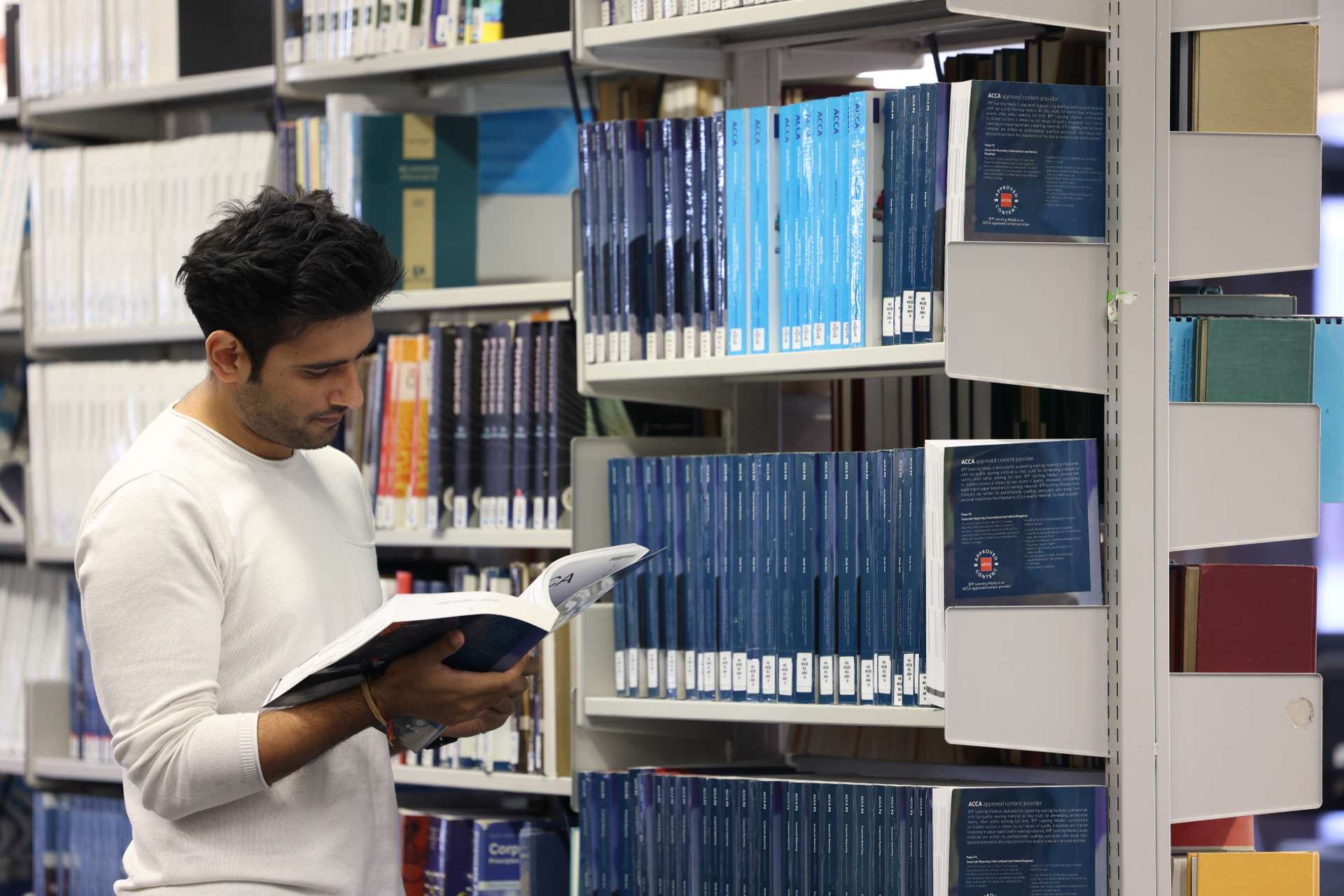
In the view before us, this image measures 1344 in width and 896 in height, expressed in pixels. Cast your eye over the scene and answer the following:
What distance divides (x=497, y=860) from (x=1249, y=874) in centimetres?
115

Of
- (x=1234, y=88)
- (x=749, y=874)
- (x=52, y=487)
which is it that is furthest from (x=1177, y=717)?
(x=52, y=487)

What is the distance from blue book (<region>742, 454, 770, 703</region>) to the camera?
1882 millimetres

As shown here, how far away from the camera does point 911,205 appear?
177 centimetres

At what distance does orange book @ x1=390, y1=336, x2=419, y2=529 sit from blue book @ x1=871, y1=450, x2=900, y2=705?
0.90 meters

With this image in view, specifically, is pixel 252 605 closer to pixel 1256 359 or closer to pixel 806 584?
pixel 806 584

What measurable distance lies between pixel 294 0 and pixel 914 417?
1335 mm

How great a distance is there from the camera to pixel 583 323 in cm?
203

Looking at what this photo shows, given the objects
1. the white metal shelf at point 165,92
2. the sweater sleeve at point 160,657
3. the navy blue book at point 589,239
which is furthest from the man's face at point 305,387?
the white metal shelf at point 165,92

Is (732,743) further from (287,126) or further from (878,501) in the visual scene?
(287,126)

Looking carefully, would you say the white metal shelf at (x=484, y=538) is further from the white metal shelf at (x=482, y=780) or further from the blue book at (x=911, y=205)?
the blue book at (x=911, y=205)

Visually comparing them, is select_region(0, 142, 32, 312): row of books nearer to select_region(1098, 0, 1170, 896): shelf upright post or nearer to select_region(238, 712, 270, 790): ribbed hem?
select_region(238, 712, 270, 790): ribbed hem

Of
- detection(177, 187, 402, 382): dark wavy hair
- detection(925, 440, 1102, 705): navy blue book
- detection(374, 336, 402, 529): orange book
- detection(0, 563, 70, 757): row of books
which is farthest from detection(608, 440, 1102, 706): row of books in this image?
detection(0, 563, 70, 757): row of books

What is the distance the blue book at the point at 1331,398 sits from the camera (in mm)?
1731

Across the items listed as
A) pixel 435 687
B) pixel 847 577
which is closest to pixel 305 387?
pixel 435 687
